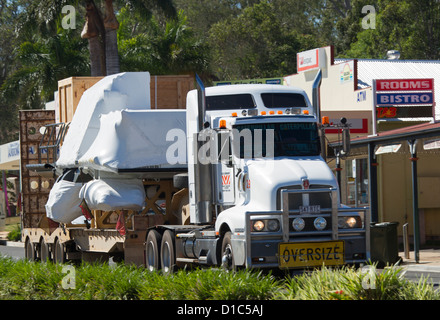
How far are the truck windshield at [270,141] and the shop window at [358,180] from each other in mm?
14858

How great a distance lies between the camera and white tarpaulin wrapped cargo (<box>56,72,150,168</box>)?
18875 mm

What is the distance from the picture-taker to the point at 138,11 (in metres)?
38.9

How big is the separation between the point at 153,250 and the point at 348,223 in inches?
171

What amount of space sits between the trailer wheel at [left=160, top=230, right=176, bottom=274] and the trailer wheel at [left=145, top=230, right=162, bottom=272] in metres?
0.19

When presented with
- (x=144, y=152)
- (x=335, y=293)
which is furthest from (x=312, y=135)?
(x=335, y=293)

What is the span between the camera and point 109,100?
61.9ft

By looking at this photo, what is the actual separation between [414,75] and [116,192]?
22.2 meters

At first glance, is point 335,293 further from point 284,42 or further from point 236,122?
point 284,42

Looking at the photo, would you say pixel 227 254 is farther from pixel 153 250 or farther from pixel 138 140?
pixel 138 140

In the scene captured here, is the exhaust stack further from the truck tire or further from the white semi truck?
the truck tire

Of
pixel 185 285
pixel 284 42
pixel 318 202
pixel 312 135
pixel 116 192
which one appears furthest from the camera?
pixel 284 42

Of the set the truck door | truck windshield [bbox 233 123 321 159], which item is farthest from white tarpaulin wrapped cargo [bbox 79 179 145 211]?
truck windshield [bbox 233 123 321 159]

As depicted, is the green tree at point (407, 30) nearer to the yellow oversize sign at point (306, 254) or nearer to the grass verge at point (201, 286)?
the yellow oversize sign at point (306, 254)
